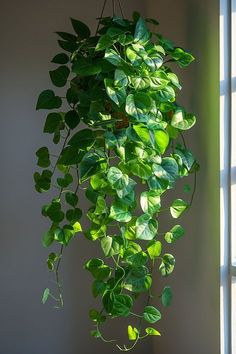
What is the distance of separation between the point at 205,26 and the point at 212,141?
40 centimetres

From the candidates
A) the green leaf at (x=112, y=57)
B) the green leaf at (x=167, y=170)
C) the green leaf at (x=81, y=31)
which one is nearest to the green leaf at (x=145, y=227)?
the green leaf at (x=167, y=170)

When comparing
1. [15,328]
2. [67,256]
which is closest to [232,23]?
[67,256]

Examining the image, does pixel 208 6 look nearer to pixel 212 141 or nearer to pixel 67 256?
pixel 212 141

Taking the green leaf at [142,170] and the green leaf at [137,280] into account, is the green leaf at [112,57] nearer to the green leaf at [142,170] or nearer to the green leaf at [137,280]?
the green leaf at [142,170]

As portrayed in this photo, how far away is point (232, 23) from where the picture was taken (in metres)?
1.55

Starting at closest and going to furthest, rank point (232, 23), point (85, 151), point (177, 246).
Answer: point (85, 151) → point (232, 23) → point (177, 246)

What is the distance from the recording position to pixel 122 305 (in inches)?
54.4

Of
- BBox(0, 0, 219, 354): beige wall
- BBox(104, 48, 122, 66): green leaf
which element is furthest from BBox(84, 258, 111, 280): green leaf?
BBox(104, 48, 122, 66): green leaf

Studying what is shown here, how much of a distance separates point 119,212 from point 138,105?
0.31m

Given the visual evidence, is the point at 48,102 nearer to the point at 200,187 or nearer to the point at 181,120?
the point at 181,120

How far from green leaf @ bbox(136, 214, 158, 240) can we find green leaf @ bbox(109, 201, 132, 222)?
41mm

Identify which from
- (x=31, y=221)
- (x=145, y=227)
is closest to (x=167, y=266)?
(x=145, y=227)

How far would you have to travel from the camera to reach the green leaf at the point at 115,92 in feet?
4.10

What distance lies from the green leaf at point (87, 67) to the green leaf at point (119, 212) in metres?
0.37
